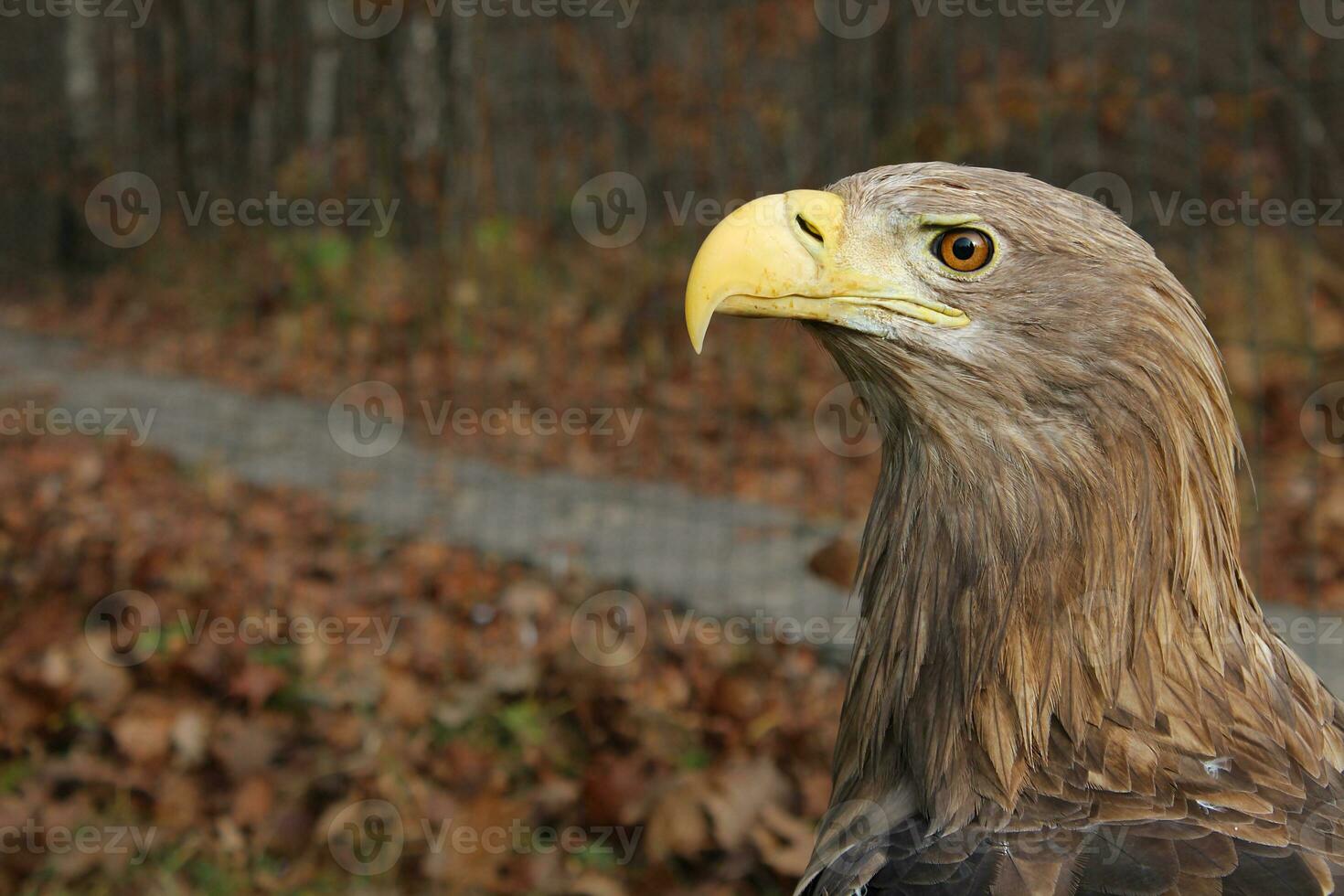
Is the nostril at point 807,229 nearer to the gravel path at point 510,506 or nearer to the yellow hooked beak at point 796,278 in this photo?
the yellow hooked beak at point 796,278

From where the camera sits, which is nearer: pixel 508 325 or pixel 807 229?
pixel 807 229

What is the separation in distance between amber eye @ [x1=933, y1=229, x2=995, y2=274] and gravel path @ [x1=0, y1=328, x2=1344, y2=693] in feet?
7.79

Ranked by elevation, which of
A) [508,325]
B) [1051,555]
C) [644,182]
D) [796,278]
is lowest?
[1051,555]

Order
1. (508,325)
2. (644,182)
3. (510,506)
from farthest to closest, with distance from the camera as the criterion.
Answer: (508,325) → (644,182) → (510,506)

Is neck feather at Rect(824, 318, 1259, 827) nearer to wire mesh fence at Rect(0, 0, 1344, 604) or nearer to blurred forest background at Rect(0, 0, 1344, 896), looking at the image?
blurred forest background at Rect(0, 0, 1344, 896)

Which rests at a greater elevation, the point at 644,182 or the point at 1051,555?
the point at 644,182

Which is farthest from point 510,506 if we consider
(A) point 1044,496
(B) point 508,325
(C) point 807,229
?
(A) point 1044,496

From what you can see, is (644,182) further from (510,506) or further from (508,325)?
(510,506)

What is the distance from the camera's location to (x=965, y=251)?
2107mm

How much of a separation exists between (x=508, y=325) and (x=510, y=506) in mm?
2946

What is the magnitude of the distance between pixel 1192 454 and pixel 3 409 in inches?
316

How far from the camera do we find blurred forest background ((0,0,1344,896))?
3928 mm

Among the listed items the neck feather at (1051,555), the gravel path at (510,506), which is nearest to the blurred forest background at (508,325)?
the gravel path at (510,506)

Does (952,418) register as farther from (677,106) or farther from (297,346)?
(297,346)
